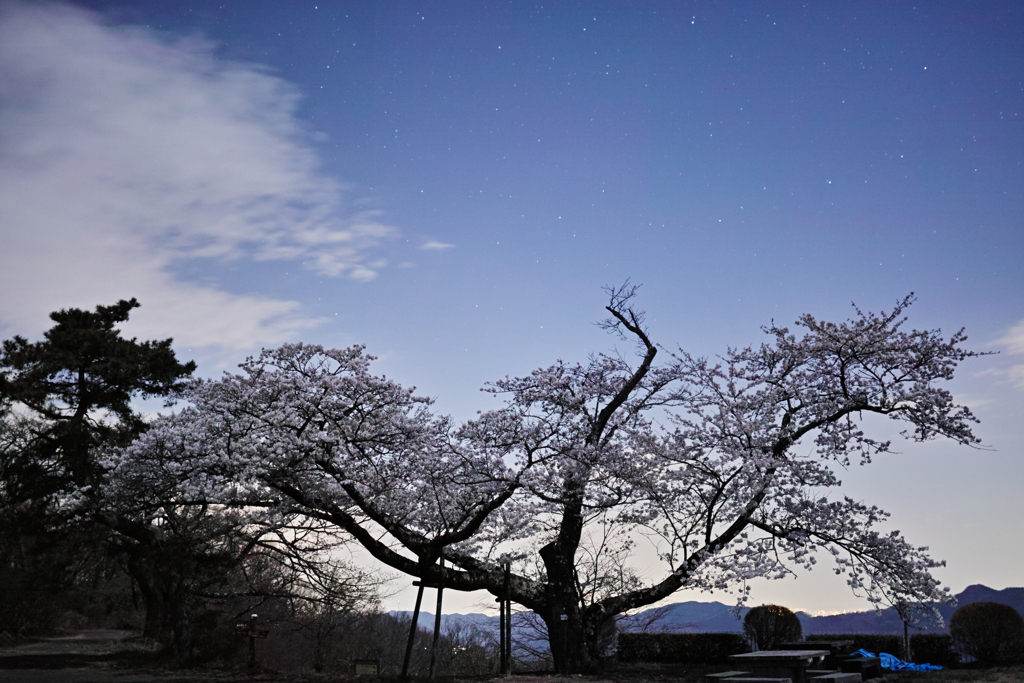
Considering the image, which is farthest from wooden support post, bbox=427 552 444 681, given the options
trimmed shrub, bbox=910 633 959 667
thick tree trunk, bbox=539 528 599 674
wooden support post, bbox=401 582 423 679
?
trimmed shrub, bbox=910 633 959 667

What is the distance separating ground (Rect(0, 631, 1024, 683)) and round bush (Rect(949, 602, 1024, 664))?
1.97 meters

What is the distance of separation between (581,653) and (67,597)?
711 inches

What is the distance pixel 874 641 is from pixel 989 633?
303cm

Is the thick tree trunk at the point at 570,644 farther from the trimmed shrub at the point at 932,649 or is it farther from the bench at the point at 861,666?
the trimmed shrub at the point at 932,649

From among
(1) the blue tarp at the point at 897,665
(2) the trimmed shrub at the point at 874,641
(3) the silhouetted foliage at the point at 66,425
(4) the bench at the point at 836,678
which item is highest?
(3) the silhouetted foliage at the point at 66,425

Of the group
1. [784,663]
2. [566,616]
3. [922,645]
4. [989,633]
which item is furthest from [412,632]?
[989,633]

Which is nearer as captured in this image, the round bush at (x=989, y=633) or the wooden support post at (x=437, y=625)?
the wooden support post at (x=437, y=625)

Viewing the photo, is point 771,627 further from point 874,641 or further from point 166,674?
point 166,674

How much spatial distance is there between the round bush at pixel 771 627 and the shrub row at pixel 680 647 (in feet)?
2.39

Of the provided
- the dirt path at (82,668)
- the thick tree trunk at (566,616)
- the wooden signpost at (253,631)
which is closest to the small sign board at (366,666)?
the wooden signpost at (253,631)

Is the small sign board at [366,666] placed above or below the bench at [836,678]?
below

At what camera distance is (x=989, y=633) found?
18.9 metres

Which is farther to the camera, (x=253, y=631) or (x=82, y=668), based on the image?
(x=253, y=631)

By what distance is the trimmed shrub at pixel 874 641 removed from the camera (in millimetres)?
18344
